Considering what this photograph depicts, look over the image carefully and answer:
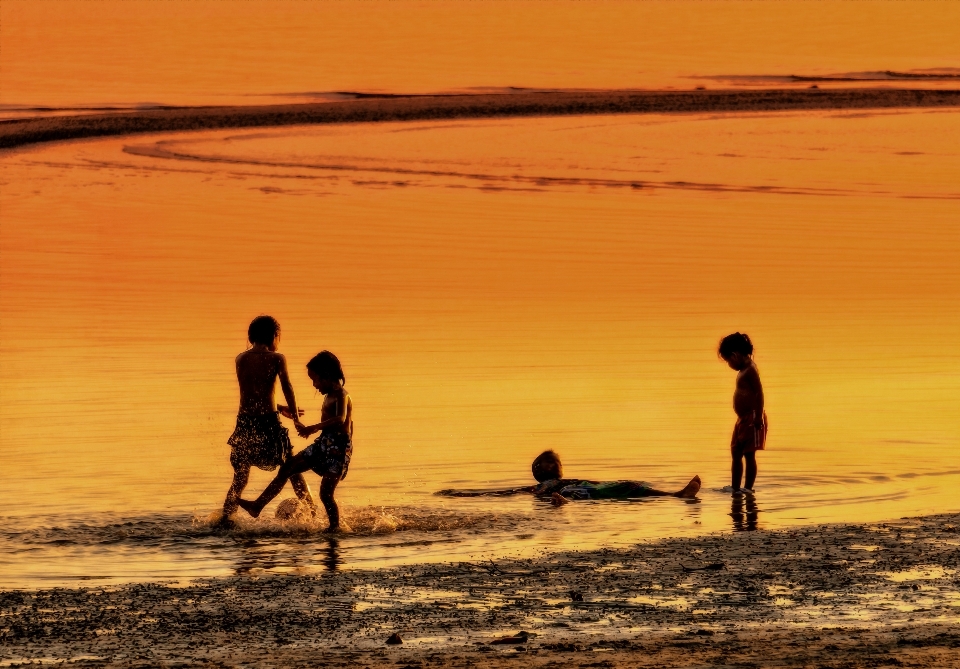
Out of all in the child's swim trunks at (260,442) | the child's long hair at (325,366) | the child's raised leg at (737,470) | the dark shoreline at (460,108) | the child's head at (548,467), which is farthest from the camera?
the dark shoreline at (460,108)

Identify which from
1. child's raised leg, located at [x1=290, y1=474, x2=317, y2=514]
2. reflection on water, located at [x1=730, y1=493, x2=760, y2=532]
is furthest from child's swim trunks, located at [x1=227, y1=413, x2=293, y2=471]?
reflection on water, located at [x1=730, y1=493, x2=760, y2=532]

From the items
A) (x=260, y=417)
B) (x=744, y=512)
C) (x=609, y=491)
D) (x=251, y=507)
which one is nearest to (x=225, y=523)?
(x=251, y=507)

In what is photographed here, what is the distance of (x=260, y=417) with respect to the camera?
13.3 meters

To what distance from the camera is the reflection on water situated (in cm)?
1277

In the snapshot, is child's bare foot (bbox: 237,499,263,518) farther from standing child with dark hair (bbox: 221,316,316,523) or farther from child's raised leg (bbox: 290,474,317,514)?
child's raised leg (bbox: 290,474,317,514)

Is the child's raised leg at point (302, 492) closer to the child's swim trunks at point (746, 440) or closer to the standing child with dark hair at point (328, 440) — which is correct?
the standing child with dark hair at point (328, 440)

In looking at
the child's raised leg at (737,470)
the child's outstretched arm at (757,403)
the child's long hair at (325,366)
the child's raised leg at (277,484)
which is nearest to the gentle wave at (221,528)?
the child's raised leg at (277,484)

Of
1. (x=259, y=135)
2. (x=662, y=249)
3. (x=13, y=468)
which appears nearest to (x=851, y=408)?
(x=13, y=468)

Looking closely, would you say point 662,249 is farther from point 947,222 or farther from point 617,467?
point 617,467

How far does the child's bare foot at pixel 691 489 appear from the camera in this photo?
45.9 feet

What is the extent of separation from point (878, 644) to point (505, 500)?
19.2 feet

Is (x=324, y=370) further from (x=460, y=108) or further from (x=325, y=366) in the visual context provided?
(x=460, y=108)

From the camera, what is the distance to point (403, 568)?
35.4ft

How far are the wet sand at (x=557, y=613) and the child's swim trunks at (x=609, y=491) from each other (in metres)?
2.62
